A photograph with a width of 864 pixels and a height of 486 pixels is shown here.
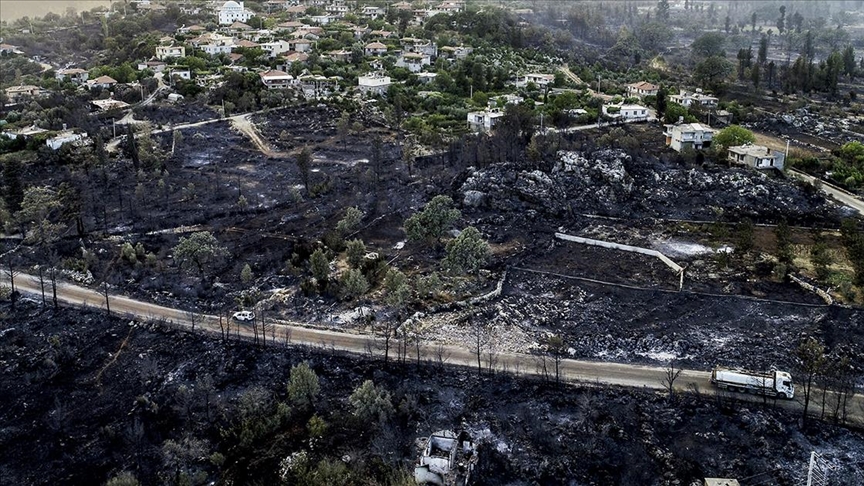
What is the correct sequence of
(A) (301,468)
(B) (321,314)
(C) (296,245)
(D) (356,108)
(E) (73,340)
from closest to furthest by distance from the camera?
(A) (301,468) < (E) (73,340) < (B) (321,314) < (C) (296,245) < (D) (356,108)

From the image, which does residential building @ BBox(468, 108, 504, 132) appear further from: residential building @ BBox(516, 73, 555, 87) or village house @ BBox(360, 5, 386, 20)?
village house @ BBox(360, 5, 386, 20)

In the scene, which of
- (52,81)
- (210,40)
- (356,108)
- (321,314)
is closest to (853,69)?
(356,108)

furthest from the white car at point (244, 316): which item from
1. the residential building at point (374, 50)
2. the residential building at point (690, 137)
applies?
the residential building at point (374, 50)

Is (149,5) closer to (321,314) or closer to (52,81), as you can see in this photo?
(52,81)

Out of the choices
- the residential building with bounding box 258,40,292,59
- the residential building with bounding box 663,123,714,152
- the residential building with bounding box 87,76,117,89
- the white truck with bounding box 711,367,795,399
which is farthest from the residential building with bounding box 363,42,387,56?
the white truck with bounding box 711,367,795,399

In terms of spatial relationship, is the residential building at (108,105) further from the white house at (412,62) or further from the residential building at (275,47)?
the white house at (412,62)

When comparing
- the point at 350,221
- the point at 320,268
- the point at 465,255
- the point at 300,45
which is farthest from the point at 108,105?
the point at 465,255

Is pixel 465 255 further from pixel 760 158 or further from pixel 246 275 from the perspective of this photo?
pixel 760 158
